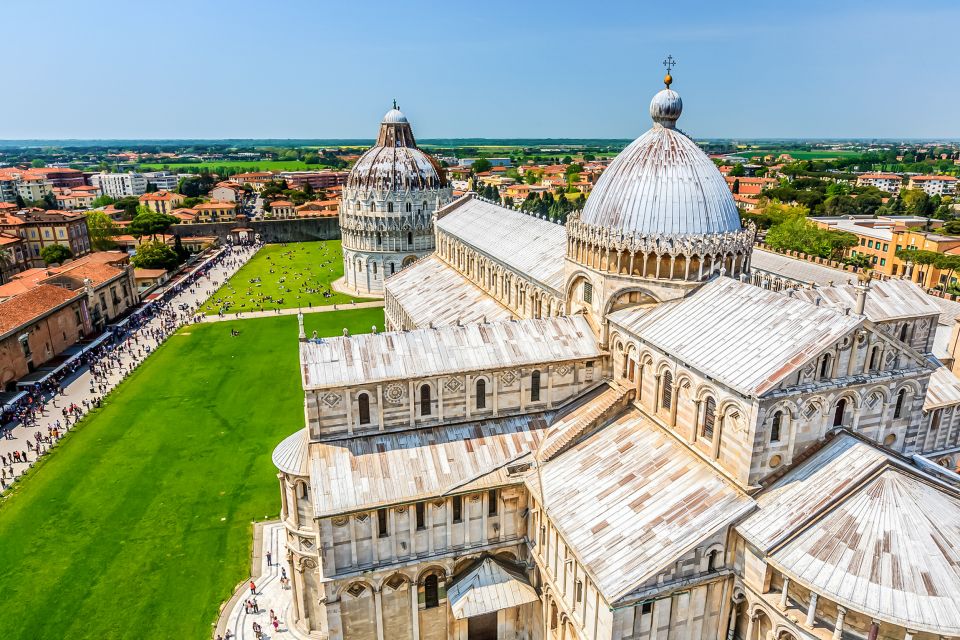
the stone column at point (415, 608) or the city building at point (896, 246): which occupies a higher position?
the city building at point (896, 246)

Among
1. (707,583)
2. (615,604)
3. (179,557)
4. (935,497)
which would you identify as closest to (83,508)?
(179,557)

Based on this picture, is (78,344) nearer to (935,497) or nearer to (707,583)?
(707,583)

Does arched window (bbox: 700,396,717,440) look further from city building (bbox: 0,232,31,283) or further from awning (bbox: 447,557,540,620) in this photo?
city building (bbox: 0,232,31,283)

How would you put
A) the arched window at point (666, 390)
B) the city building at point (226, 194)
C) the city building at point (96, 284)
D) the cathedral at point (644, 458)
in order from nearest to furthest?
the cathedral at point (644, 458)
the arched window at point (666, 390)
the city building at point (96, 284)
the city building at point (226, 194)

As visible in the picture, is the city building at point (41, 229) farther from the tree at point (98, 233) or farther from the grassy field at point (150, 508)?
the grassy field at point (150, 508)

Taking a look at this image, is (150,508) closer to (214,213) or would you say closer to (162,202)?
(214,213)

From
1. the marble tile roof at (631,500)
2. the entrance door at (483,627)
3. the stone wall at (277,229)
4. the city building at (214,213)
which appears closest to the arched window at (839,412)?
the marble tile roof at (631,500)
